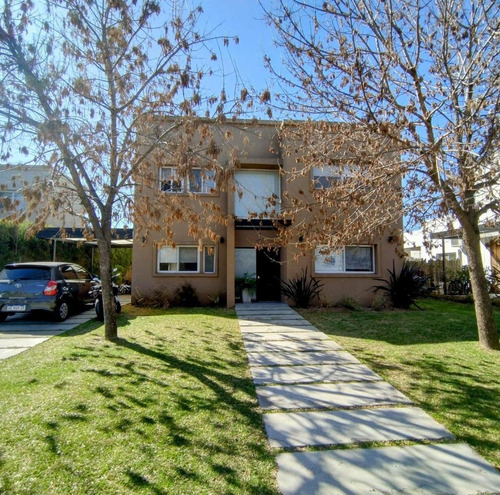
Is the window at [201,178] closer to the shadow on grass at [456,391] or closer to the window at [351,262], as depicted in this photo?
the shadow on grass at [456,391]

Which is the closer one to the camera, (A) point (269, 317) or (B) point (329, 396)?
(B) point (329, 396)

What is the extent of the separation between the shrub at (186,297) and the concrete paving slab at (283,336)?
4839 mm

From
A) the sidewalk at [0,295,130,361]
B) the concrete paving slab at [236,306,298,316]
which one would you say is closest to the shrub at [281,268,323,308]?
the concrete paving slab at [236,306,298,316]

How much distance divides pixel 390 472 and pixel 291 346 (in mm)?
4190

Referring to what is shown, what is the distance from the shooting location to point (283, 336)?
7.89m

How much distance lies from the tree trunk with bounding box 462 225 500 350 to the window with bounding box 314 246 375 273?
6.47m

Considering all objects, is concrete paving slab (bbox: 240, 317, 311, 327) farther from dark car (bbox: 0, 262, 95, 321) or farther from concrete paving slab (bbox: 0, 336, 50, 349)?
dark car (bbox: 0, 262, 95, 321)

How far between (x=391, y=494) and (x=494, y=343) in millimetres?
5150

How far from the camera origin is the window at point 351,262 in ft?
42.5

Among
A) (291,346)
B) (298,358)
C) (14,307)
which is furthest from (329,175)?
(14,307)

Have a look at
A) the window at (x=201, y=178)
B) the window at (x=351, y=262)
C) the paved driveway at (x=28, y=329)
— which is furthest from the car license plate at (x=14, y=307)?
the window at (x=351, y=262)

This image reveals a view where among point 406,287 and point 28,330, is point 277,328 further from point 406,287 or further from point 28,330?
point 28,330

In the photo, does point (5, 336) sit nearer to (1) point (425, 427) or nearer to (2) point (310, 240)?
(2) point (310, 240)

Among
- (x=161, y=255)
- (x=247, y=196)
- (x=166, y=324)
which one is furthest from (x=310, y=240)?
(x=161, y=255)
